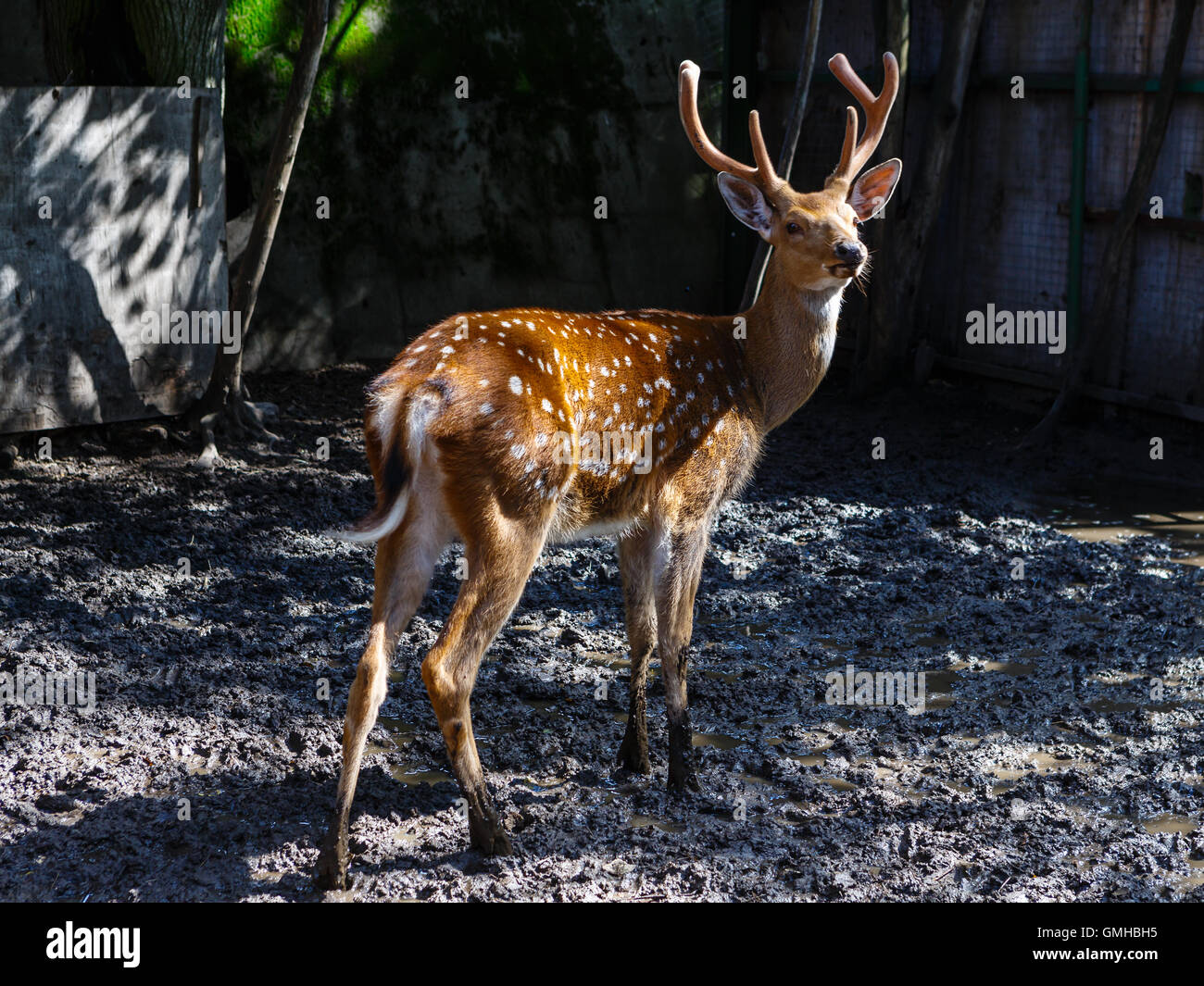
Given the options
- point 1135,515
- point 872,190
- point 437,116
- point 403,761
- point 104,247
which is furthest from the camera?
point 437,116

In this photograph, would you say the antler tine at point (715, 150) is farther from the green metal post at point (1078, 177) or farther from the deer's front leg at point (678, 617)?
the green metal post at point (1078, 177)

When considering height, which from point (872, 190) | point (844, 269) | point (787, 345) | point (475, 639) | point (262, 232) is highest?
point (872, 190)

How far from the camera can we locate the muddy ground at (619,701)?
11.5ft

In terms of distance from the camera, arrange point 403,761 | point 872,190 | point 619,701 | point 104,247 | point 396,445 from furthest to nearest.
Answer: point 104,247 < point 872,190 < point 619,701 < point 403,761 < point 396,445

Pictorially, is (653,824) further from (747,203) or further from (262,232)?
(262,232)

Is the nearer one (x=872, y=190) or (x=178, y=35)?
(x=872, y=190)

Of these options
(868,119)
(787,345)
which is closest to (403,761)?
(787,345)

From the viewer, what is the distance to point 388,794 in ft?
12.6

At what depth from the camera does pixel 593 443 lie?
149 inches

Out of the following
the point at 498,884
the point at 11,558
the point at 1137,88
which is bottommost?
the point at 498,884

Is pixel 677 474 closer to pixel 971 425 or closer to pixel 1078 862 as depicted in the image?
pixel 1078 862

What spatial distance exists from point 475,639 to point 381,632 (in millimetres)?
230

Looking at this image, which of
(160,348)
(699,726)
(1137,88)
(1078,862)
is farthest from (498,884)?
(1137,88)

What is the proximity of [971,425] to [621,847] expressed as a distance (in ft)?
15.2
